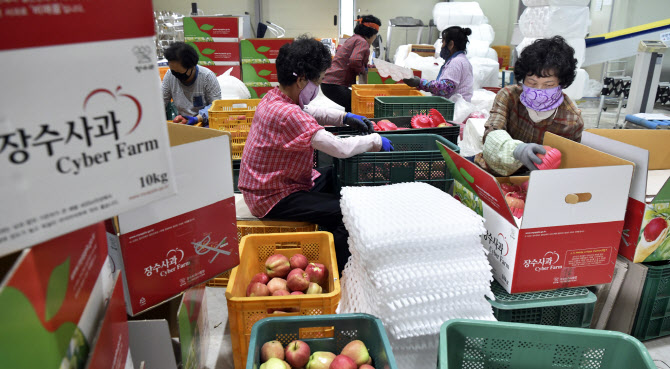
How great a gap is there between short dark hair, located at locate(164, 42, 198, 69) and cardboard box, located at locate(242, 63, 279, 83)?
2384 millimetres

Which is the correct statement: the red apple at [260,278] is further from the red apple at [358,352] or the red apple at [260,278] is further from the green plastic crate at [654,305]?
the green plastic crate at [654,305]

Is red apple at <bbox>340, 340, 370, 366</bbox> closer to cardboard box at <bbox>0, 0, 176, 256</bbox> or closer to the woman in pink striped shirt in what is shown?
cardboard box at <bbox>0, 0, 176, 256</bbox>

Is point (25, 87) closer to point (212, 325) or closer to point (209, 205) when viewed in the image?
point (209, 205)

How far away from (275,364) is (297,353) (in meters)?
0.09

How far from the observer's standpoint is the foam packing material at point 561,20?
6137 millimetres

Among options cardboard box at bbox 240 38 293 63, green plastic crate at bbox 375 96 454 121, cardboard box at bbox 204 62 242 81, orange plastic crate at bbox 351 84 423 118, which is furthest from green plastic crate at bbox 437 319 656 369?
cardboard box at bbox 204 62 242 81

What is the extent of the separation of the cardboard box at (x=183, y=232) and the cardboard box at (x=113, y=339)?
297mm

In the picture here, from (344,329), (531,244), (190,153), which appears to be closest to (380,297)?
(344,329)

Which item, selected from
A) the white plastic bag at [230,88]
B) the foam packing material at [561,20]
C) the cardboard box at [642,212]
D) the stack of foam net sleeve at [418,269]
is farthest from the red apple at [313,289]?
the foam packing material at [561,20]

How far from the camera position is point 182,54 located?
3561mm

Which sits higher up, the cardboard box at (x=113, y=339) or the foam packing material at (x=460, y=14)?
the foam packing material at (x=460, y=14)

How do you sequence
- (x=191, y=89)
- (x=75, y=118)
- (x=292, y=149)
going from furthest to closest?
(x=191, y=89) → (x=292, y=149) → (x=75, y=118)

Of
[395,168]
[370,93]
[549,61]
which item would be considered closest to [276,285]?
[395,168]

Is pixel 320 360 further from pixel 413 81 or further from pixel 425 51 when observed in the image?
pixel 425 51
